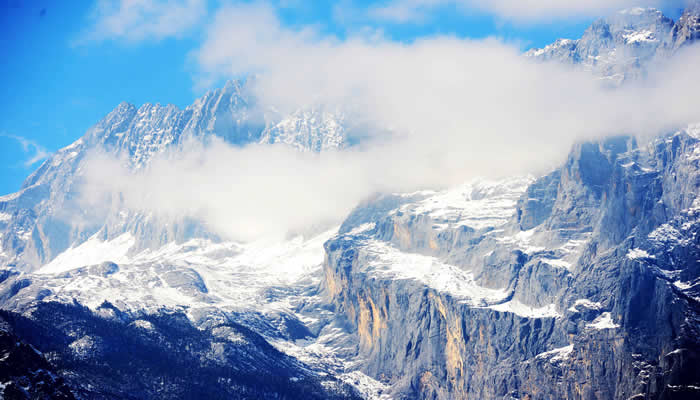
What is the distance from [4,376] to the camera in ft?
652

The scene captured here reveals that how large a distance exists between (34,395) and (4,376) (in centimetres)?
813

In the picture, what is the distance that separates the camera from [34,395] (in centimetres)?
19938
